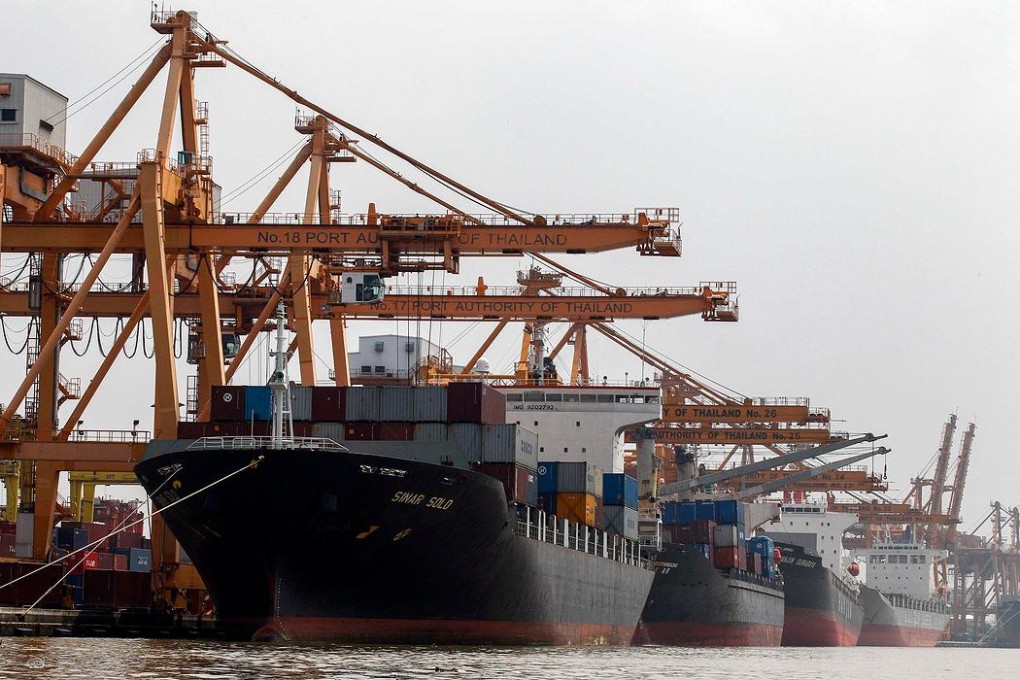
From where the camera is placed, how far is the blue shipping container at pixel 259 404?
36.7m

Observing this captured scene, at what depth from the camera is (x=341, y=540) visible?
33.3m

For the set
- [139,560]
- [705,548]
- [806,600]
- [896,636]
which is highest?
[705,548]

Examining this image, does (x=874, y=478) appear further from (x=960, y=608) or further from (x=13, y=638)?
(x=960, y=608)

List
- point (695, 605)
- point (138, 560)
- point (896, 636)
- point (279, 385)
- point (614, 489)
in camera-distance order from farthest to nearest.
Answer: point (896, 636) < point (695, 605) < point (614, 489) < point (138, 560) < point (279, 385)

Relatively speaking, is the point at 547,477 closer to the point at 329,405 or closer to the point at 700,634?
the point at 329,405

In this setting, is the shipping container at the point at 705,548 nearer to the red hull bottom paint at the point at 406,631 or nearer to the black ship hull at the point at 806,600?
the black ship hull at the point at 806,600

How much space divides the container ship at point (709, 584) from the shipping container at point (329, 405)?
67.1ft

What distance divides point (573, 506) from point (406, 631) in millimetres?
9915

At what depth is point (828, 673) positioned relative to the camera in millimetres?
33938

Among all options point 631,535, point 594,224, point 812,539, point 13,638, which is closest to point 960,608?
point 812,539

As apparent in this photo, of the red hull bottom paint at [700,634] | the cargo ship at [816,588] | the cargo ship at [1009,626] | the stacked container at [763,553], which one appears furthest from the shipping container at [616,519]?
the cargo ship at [1009,626]

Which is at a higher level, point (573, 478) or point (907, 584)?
point (573, 478)

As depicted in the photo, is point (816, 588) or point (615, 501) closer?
point (615, 501)

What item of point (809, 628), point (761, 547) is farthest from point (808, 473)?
point (809, 628)
